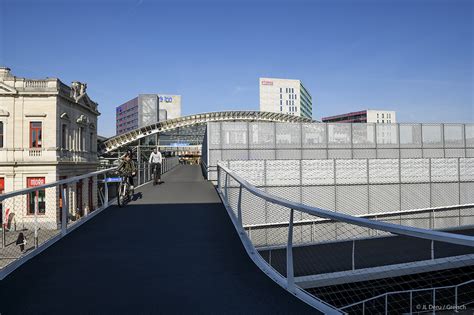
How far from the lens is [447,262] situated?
917cm

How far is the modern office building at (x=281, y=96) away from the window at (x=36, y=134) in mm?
117634

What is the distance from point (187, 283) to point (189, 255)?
3.08 ft

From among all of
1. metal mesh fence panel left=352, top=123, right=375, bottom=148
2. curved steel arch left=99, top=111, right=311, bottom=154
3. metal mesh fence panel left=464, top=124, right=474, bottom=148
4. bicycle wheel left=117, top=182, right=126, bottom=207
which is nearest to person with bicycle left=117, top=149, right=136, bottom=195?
bicycle wheel left=117, top=182, right=126, bottom=207

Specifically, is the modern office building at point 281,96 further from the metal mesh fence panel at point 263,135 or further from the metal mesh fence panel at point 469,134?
the metal mesh fence panel at point 263,135

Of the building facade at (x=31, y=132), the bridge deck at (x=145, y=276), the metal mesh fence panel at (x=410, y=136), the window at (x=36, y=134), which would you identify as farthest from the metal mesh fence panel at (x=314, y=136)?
the window at (x=36, y=134)

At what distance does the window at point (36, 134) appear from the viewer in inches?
1130

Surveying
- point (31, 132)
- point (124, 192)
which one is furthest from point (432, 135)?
point (31, 132)

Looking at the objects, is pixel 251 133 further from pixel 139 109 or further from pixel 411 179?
pixel 139 109

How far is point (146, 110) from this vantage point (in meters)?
159

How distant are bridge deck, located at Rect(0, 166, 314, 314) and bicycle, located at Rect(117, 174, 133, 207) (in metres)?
2.15

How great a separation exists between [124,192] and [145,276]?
522 centimetres

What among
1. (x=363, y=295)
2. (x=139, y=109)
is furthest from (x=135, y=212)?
(x=139, y=109)

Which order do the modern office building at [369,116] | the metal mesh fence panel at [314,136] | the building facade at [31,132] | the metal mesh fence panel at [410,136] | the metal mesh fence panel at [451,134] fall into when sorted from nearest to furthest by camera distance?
the metal mesh fence panel at [314,136]
the metal mesh fence panel at [410,136]
the metal mesh fence panel at [451,134]
the building facade at [31,132]
the modern office building at [369,116]

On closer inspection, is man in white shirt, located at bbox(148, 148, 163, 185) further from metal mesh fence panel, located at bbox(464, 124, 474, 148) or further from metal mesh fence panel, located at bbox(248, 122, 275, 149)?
metal mesh fence panel, located at bbox(464, 124, 474, 148)
